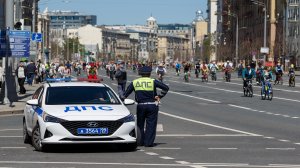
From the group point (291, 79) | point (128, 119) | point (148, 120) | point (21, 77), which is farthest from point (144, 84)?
point (291, 79)

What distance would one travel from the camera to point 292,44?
429 feet

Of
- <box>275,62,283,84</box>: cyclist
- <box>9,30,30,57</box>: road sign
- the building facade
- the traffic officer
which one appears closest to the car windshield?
the traffic officer

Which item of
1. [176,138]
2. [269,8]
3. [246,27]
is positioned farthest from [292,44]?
[176,138]

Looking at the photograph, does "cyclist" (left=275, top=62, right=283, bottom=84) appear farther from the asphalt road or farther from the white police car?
the white police car

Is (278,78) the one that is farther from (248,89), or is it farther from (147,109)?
(147,109)

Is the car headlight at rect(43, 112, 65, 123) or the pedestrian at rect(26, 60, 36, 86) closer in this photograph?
the car headlight at rect(43, 112, 65, 123)

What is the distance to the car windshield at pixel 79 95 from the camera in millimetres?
18297

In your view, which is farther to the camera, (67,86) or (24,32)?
(24,32)

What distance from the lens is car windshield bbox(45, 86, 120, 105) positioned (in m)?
18.3

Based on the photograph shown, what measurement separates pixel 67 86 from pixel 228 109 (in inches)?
684

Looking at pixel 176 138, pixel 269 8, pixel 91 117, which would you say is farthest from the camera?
pixel 269 8

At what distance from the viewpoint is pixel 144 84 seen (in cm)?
1889

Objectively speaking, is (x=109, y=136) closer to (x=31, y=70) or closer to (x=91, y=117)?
(x=91, y=117)

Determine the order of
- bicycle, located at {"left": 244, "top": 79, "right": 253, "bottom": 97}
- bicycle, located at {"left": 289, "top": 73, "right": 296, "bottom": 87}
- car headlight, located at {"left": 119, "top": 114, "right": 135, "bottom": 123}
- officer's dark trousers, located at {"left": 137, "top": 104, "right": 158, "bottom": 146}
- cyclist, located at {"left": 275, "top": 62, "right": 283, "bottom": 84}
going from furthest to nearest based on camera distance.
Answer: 1. cyclist, located at {"left": 275, "top": 62, "right": 283, "bottom": 84}
2. bicycle, located at {"left": 289, "top": 73, "right": 296, "bottom": 87}
3. bicycle, located at {"left": 244, "top": 79, "right": 253, "bottom": 97}
4. officer's dark trousers, located at {"left": 137, "top": 104, "right": 158, "bottom": 146}
5. car headlight, located at {"left": 119, "top": 114, "right": 135, "bottom": 123}
